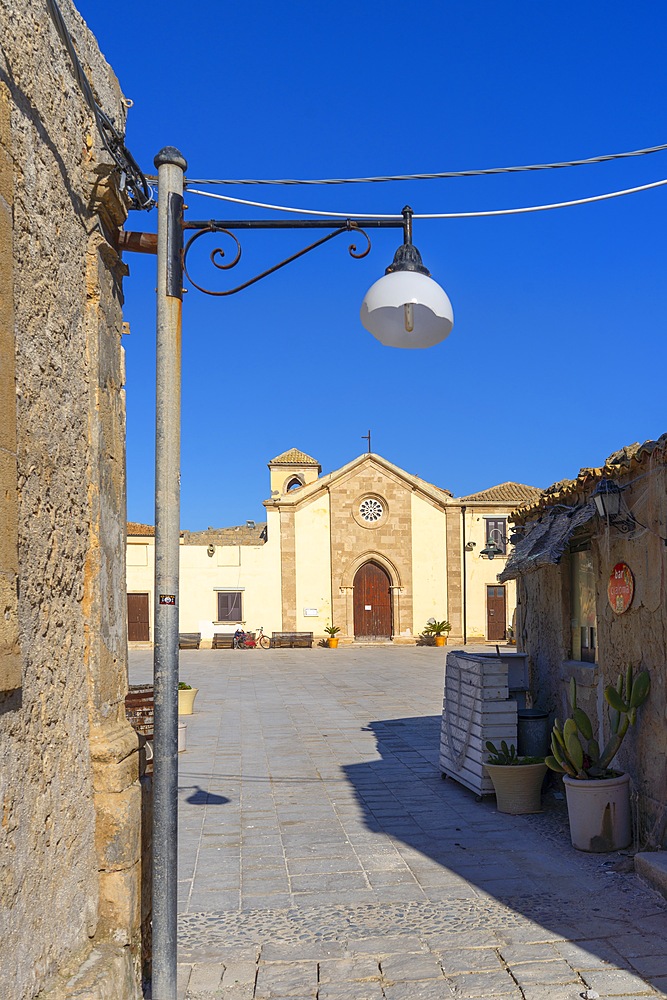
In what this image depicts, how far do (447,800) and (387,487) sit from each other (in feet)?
76.8

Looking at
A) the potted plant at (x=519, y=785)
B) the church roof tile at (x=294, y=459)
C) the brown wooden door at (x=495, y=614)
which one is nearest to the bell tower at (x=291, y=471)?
the church roof tile at (x=294, y=459)

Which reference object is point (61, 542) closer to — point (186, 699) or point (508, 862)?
point (508, 862)

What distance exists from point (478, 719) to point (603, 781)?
197cm

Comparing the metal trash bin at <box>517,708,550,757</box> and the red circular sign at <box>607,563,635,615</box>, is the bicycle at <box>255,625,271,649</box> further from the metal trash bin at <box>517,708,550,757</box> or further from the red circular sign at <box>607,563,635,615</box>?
the red circular sign at <box>607,563,635,615</box>

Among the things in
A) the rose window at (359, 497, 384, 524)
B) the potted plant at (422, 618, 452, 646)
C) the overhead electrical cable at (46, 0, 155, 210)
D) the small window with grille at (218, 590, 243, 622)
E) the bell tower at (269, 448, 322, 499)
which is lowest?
the potted plant at (422, 618, 452, 646)

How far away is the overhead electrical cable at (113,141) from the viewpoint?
3.34 m

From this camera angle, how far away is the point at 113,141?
3828 millimetres

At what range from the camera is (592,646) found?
26.8ft

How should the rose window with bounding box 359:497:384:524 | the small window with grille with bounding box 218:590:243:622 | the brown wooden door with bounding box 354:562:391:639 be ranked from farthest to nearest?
1. the rose window with bounding box 359:497:384:524
2. the brown wooden door with bounding box 354:562:391:639
3. the small window with grille with bounding box 218:590:243:622

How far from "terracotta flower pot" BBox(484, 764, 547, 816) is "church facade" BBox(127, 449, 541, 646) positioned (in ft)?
74.7

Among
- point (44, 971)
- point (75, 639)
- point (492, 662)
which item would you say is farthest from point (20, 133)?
point (492, 662)

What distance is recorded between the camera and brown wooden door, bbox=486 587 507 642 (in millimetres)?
31000

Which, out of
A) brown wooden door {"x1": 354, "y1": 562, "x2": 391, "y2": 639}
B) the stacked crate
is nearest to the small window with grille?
brown wooden door {"x1": 354, "y1": 562, "x2": 391, "y2": 639}

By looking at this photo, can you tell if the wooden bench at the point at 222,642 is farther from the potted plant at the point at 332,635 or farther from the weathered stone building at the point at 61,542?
the weathered stone building at the point at 61,542
